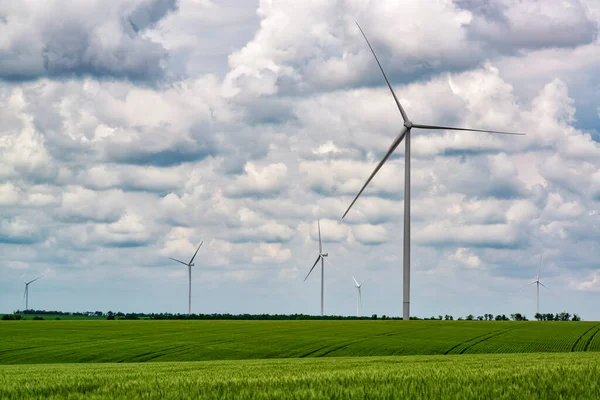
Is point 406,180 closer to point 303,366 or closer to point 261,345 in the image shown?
point 261,345

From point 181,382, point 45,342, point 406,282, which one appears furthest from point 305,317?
point 181,382

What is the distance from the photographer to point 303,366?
2841cm

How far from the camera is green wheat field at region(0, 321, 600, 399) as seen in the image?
37.0ft

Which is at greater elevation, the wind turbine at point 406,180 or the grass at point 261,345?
the wind turbine at point 406,180

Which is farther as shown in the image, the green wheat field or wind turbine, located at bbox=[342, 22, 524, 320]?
wind turbine, located at bbox=[342, 22, 524, 320]

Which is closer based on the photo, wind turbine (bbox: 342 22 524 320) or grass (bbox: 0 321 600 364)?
grass (bbox: 0 321 600 364)

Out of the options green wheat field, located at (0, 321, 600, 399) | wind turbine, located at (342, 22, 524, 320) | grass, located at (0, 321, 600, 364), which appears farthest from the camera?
wind turbine, located at (342, 22, 524, 320)

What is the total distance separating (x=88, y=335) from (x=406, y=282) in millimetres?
45549

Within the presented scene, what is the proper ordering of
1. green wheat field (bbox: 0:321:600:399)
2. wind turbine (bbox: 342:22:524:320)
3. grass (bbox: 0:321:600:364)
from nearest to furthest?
green wheat field (bbox: 0:321:600:399), grass (bbox: 0:321:600:364), wind turbine (bbox: 342:22:524:320)

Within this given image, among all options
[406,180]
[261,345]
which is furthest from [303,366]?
[406,180]

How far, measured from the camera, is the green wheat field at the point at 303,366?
1127 centimetres

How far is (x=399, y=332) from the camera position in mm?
79875

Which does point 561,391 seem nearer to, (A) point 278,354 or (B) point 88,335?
(A) point 278,354

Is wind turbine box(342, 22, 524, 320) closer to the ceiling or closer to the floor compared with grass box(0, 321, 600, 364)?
closer to the ceiling
